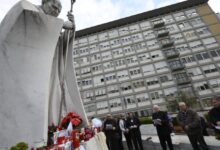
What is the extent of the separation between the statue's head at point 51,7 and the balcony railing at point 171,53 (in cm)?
3202

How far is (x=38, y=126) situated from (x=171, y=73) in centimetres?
3228

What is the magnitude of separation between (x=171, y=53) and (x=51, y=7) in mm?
32904

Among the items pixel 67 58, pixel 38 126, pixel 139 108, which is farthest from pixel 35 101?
pixel 139 108

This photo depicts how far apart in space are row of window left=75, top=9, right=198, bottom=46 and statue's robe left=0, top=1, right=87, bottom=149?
35.3m

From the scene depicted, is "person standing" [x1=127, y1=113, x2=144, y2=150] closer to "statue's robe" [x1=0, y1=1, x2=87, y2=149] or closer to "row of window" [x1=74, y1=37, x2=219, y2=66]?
"statue's robe" [x1=0, y1=1, x2=87, y2=149]

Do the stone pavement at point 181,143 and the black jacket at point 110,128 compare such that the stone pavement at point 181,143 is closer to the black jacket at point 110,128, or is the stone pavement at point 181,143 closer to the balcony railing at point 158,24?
the black jacket at point 110,128

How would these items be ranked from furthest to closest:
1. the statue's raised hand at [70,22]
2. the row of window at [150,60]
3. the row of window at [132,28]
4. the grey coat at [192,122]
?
the row of window at [132,28], the row of window at [150,60], the statue's raised hand at [70,22], the grey coat at [192,122]

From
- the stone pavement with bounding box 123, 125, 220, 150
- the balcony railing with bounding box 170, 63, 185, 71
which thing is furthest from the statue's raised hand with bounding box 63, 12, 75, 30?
the balcony railing with bounding box 170, 63, 185, 71

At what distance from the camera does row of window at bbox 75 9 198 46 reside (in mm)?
37250

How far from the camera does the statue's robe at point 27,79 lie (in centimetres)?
320

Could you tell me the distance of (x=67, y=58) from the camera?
5371 mm

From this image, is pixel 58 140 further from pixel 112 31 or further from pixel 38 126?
pixel 112 31

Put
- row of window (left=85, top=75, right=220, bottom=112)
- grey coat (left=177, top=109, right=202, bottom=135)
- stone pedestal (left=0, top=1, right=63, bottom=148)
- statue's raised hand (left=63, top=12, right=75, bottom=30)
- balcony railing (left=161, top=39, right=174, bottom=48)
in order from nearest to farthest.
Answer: stone pedestal (left=0, top=1, right=63, bottom=148)
grey coat (left=177, top=109, right=202, bottom=135)
statue's raised hand (left=63, top=12, right=75, bottom=30)
row of window (left=85, top=75, right=220, bottom=112)
balcony railing (left=161, top=39, right=174, bottom=48)

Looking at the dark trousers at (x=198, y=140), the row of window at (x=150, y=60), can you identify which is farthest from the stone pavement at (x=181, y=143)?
the row of window at (x=150, y=60)
